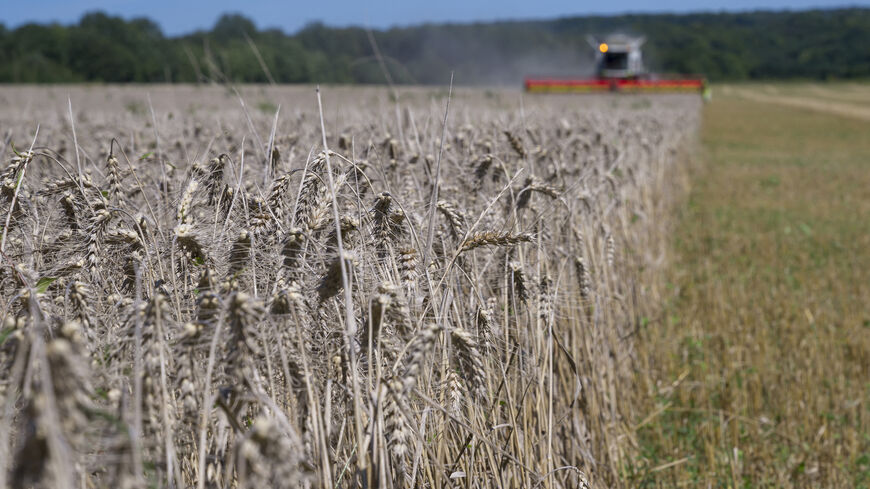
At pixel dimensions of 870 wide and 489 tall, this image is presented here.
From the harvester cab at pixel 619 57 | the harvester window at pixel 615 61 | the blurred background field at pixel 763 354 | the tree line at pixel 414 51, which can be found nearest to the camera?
the blurred background field at pixel 763 354

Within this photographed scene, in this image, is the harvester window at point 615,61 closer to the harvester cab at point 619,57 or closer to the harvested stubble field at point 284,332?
the harvester cab at point 619,57

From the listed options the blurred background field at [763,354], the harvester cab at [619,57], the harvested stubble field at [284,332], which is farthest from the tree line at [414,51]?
the harvester cab at [619,57]

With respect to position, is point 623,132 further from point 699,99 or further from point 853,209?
point 699,99

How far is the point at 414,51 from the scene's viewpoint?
6129 millimetres

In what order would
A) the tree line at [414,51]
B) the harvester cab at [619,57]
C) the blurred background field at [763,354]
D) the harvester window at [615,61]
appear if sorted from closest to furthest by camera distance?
the blurred background field at [763,354]
the tree line at [414,51]
the harvester cab at [619,57]
the harvester window at [615,61]

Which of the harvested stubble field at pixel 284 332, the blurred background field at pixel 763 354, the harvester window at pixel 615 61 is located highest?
the harvester window at pixel 615 61

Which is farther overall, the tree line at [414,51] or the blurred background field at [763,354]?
the tree line at [414,51]

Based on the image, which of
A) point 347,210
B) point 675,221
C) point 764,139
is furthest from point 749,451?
point 764,139

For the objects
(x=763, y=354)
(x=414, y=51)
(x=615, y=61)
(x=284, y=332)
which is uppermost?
(x=615, y=61)

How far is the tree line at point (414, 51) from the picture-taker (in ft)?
16.4

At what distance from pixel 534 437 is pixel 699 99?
2806 centimetres

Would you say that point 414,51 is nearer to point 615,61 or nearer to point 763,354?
point 763,354

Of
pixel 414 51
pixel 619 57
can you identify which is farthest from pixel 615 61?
pixel 414 51

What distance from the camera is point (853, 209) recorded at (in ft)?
33.6
